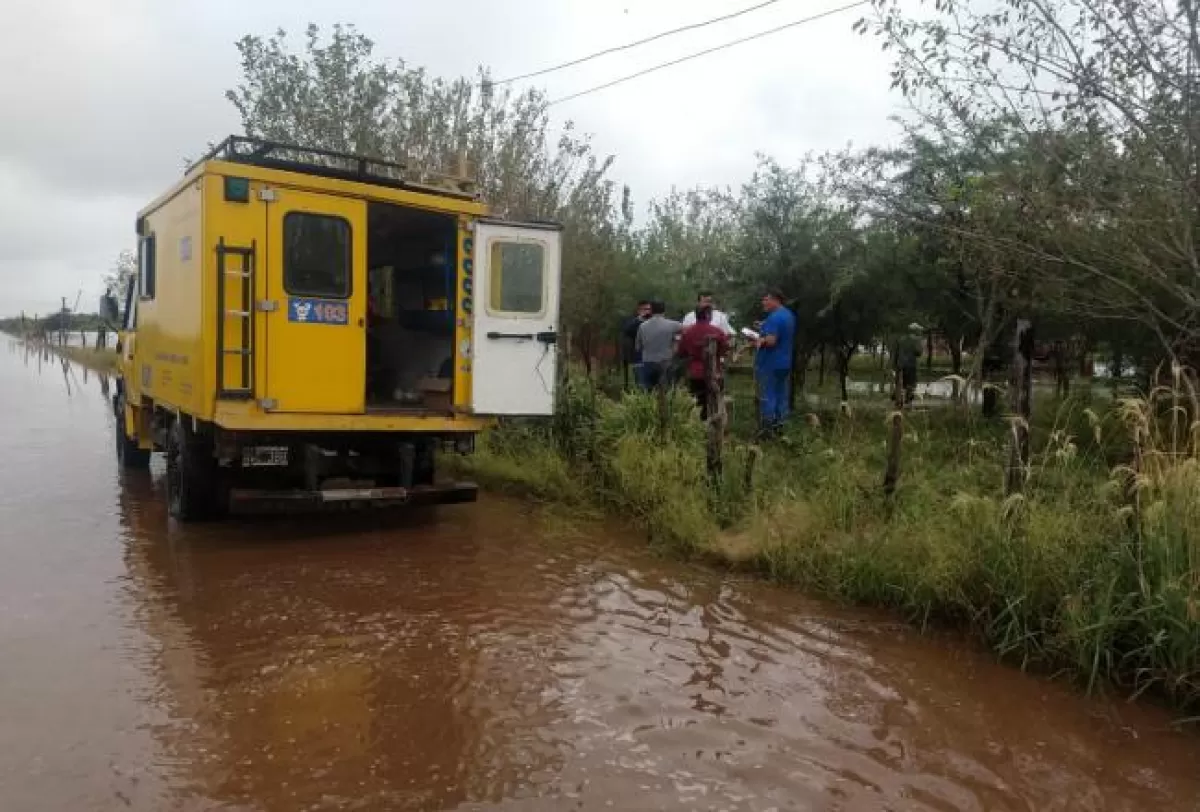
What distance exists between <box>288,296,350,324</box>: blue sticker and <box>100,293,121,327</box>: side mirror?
17.4ft

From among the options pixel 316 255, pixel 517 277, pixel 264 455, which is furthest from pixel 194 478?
pixel 517 277

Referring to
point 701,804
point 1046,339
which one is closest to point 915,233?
point 1046,339

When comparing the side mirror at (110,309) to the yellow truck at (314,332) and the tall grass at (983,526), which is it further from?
the tall grass at (983,526)

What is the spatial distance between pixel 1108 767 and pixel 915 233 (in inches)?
344

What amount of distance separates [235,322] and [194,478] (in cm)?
162

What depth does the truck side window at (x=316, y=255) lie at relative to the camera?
22.3ft


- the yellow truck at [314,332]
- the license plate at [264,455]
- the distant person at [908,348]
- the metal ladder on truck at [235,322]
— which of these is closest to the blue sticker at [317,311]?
the yellow truck at [314,332]

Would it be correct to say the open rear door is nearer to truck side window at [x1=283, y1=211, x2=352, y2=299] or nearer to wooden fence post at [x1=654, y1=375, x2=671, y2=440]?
truck side window at [x1=283, y1=211, x2=352, y2=299]

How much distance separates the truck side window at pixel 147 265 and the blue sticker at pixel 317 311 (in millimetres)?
2433

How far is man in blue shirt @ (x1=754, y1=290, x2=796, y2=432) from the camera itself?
31.1ft

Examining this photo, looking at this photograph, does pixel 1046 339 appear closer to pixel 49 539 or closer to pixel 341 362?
pixel 341 362

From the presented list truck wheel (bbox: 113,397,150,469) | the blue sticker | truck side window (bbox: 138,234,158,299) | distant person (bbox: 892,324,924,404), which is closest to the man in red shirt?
distant person (bbox: 892,324,924,404)

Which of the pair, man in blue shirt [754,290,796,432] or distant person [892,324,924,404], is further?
distant person [892,324,924,404]

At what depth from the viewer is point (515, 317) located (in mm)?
7609
